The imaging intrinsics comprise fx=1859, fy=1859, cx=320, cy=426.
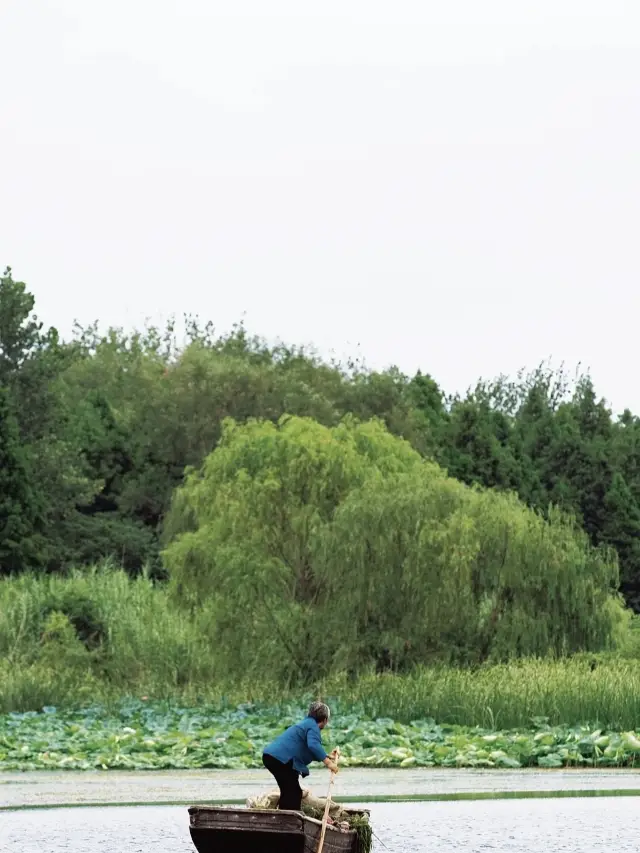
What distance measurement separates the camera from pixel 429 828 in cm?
1834

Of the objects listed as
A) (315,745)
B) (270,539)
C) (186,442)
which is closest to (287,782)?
(315,745)

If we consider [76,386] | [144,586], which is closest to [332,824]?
[144,586]

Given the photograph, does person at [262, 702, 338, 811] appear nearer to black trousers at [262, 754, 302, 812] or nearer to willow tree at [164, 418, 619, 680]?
black trousers at [262, 754, 302, 812]

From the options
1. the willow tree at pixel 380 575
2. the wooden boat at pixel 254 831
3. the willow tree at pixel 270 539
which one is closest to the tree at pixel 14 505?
the willow tree at pixel 270 539

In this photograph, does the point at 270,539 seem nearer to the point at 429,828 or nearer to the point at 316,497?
the point at 316,497

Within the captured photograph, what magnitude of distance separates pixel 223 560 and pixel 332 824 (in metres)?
23.8

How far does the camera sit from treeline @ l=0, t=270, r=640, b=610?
56.8 metres

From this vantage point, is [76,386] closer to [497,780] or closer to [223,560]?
[223,560]

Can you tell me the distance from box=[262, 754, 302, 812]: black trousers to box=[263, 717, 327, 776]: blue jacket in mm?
47

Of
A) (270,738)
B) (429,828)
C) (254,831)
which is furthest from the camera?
(270,738)

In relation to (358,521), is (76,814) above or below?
below

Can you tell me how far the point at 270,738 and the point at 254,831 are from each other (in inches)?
551

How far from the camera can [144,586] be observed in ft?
152

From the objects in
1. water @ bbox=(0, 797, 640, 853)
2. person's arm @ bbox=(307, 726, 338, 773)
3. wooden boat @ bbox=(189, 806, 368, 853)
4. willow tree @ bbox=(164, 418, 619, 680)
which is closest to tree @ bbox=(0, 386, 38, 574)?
willow tree @ bbox=(164, 418, 619, 680)
